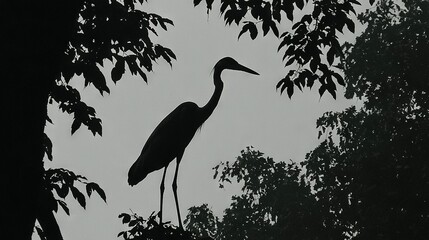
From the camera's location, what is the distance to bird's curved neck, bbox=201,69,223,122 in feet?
27.3

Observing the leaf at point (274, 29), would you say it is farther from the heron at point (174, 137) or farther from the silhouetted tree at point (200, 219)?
the silhouetted tree at point (200, 219)

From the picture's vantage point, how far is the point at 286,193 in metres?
25.5

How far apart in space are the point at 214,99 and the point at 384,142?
1378cm

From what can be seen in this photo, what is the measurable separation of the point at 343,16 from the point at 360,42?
743 inches

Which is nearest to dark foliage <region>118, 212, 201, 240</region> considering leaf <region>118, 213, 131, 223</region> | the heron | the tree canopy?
leaf <region>118, 213, 131, 223</region>

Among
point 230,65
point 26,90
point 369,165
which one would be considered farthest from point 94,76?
point 369,165

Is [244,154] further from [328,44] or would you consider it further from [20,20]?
[20,20]

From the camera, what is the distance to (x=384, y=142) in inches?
830

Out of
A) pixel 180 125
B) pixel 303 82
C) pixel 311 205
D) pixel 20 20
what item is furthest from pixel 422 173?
pixel 20 20

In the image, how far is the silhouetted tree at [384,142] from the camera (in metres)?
18.1

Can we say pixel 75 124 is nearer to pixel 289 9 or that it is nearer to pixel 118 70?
pixel 118 70

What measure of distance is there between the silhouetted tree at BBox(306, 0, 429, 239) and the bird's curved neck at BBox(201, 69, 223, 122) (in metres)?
10.5

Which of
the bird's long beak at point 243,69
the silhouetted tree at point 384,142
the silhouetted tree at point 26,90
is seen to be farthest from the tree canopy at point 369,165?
the silhouetted tree at point 26,90

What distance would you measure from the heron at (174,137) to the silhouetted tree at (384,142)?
34.6 ft
